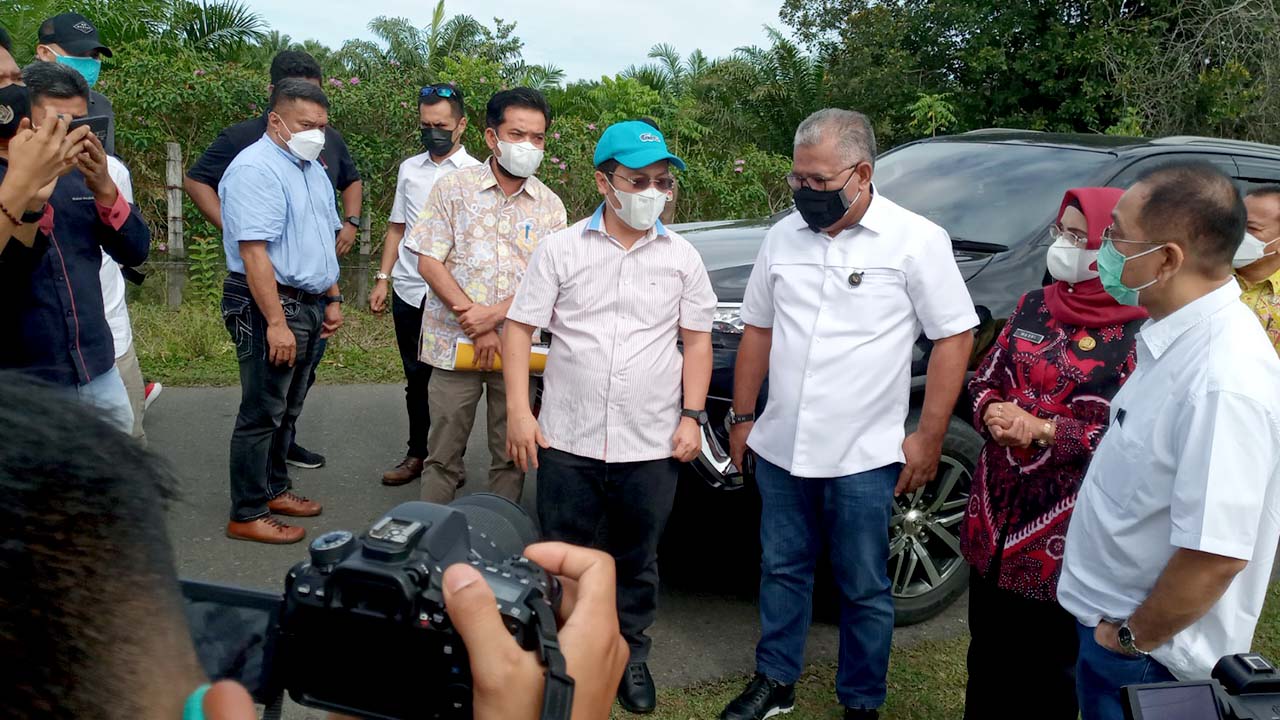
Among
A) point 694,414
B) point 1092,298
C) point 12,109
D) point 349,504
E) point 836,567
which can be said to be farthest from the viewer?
point 349,504

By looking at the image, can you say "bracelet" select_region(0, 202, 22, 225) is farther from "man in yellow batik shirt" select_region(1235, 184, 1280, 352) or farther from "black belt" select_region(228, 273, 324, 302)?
"man in yellow batik shirt" select_region(1235, 184, 1280, 352)

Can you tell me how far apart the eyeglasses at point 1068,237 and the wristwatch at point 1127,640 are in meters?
1.11

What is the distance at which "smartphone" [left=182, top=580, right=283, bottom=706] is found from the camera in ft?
4.61

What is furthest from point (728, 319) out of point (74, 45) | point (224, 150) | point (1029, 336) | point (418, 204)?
point (74, 45)

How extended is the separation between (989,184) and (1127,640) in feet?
9.01

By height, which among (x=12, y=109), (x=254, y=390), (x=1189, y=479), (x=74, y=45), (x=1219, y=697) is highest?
(x=74, y=45)

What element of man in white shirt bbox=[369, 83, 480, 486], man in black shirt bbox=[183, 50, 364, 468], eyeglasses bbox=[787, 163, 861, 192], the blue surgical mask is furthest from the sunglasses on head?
eyeglasses bbox=[787, 163, 861, 192]

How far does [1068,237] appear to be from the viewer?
2.88 m

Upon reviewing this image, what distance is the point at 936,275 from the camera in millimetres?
3113

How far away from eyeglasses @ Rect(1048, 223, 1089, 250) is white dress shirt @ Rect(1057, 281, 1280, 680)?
0.61 meters

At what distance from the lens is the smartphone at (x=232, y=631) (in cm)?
140

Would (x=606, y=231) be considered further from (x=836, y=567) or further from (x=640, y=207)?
(x=836, y=567)

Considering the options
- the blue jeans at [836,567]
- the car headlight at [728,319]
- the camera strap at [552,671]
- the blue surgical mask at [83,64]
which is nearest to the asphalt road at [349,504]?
Answer: the blue jeans at [836,567]

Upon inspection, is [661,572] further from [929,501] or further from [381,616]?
[381,616]
